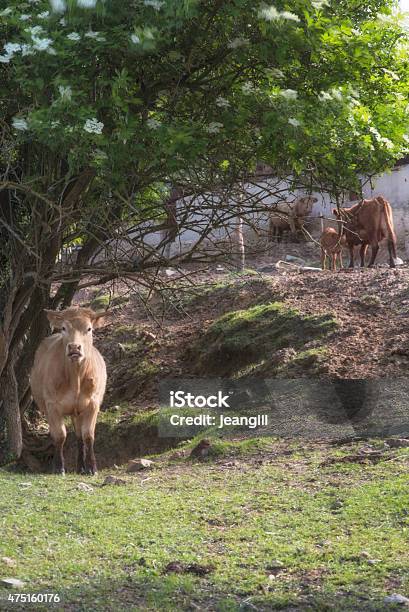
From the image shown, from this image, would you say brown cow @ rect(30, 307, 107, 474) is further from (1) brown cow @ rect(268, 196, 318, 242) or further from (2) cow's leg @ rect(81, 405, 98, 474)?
(1) brown cow @ rect(268, 196, 318, 242)

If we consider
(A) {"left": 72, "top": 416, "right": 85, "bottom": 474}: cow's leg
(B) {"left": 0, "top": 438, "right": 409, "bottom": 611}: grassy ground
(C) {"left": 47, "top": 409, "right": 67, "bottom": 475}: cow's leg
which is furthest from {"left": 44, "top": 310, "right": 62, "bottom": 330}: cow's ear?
(B) {"left": 0, "top": 438, "right": 409, "bottom": 611}: grassy ground

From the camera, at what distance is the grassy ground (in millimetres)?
6266

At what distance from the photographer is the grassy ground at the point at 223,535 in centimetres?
627

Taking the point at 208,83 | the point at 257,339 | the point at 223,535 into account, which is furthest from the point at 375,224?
the point at 223,535

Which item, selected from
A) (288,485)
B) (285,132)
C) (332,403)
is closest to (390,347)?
(332,403)

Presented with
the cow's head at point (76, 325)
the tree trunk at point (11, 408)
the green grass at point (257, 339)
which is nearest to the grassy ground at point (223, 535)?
the cow's head at point (76, 325)

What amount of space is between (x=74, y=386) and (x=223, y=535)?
473cm

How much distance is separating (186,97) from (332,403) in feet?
15.4

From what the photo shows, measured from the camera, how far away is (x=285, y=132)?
7.81 meters

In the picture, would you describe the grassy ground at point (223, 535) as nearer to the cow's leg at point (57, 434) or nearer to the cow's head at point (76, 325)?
the cow's leg at point (57, 434)

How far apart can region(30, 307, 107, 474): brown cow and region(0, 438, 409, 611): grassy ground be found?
1.21 m

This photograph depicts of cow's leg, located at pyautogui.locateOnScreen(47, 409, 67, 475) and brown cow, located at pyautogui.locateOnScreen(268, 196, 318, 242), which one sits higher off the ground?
brown cow, located at pyautogui.locateOnScreen(268, 196, 318, 242)

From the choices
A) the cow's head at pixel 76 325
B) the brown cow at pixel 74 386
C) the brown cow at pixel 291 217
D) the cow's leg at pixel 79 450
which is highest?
the brown cow at pixel 291 217

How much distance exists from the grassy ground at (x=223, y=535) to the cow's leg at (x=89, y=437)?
99 centimetres
